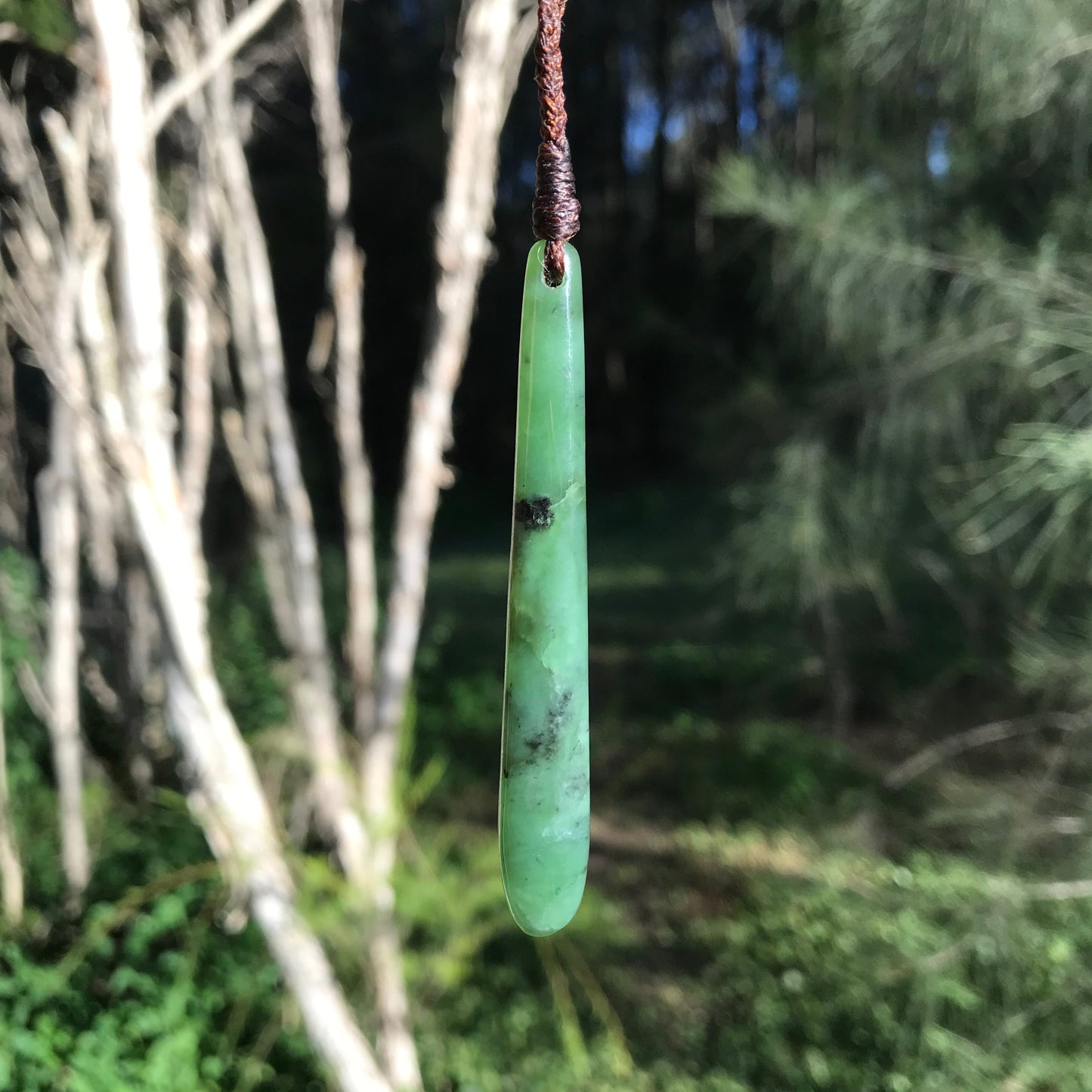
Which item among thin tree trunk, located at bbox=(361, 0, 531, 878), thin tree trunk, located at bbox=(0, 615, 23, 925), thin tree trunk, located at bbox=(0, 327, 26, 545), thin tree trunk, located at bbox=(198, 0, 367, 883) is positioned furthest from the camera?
thin tree trunk, located at bbox=(0, 327, 26, 545)

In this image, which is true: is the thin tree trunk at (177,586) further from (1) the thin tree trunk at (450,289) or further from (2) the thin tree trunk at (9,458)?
(2) the thin tree trunk at (9,458)

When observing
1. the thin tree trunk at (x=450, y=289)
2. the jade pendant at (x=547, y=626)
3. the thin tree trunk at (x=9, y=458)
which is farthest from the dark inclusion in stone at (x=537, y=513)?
the thin tree trunk at (x=9, y=458)

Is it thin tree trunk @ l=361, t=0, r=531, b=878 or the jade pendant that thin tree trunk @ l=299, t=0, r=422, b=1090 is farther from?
the jade pendant

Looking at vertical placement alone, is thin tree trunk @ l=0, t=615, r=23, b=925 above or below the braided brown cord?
below

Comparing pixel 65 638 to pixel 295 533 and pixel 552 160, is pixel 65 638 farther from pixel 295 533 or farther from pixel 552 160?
pixel 552 160

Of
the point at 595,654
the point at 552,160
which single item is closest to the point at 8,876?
the point at 552,160

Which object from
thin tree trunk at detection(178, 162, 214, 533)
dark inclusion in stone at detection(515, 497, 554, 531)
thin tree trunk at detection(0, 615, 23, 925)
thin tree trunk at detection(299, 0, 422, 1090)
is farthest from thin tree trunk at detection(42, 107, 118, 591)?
dark inclusion in stone at detection(515, 497, 554, 531)
